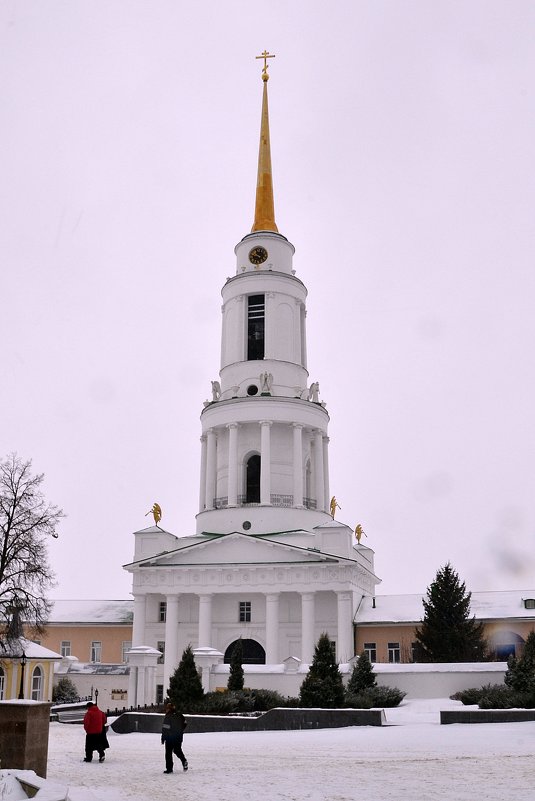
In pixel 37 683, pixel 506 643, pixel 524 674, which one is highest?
pixel 506 643

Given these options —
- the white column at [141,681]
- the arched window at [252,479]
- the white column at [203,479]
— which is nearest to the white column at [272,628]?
the arched window at [252,479]

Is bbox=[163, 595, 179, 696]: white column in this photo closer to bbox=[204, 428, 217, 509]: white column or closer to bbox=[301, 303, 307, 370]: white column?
bbox=[204, 428, 217, 509]: white column

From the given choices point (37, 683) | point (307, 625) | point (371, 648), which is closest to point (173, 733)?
point (37, 683)

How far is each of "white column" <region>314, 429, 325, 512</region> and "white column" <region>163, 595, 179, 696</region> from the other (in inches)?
438

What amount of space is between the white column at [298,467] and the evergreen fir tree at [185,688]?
21.1 metres

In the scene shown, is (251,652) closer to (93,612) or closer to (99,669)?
(99,669)

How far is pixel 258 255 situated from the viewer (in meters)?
57.5

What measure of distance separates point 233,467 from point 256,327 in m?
9.64

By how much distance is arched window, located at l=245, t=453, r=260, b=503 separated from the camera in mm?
54000

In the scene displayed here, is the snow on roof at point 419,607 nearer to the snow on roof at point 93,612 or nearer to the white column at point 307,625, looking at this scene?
the white column at point 307,625

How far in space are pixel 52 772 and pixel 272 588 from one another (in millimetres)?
30167

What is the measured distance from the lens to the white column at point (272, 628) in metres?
46.1

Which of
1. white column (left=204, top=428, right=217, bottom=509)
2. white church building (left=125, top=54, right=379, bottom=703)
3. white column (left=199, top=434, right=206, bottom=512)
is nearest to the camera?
white church building (left=125, top=54, right=379, bottom=703)

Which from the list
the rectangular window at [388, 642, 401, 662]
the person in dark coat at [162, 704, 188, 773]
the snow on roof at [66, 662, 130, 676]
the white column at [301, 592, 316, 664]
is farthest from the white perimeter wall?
the person in dark coat at [162, 704, 188, 773]
